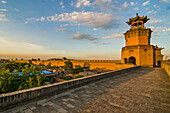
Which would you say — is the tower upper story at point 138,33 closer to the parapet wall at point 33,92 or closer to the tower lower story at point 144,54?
the tower lower story at point 144,54

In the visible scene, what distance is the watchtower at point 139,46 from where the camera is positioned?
2356cm

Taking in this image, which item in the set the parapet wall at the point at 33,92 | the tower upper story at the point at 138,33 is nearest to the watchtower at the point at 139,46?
the tower upper story at the point at 138,33

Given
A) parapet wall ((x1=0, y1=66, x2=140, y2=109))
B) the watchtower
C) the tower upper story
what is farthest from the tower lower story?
parapet wall ((x1=0, y1=66, x2=140, y2=109))

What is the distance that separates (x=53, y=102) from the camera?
3.91 m

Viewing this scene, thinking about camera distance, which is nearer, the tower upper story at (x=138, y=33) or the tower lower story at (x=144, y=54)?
the tower lower story at (x=144, y=54)

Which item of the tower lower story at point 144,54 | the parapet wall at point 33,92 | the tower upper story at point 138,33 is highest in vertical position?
the tower upper story at point 138,33

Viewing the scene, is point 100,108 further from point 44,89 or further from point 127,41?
point 127,41

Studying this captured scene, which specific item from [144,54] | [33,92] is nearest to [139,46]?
[144,54]

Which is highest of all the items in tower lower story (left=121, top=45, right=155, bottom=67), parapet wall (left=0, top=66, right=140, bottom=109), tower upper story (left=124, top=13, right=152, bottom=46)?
tower upper story (left=124, top=13, right=152, bottom=46)

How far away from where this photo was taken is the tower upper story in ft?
84.1

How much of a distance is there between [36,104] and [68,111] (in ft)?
5.13

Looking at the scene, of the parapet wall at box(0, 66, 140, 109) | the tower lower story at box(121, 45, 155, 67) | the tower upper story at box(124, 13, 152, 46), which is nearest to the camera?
the parapet wall at box(0, 66, 140, 109)

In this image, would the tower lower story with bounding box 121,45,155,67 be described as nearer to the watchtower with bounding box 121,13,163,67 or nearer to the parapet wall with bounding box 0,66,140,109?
the watchtower with bounding box 121,13,163,67

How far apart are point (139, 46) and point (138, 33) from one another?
4.83 m
